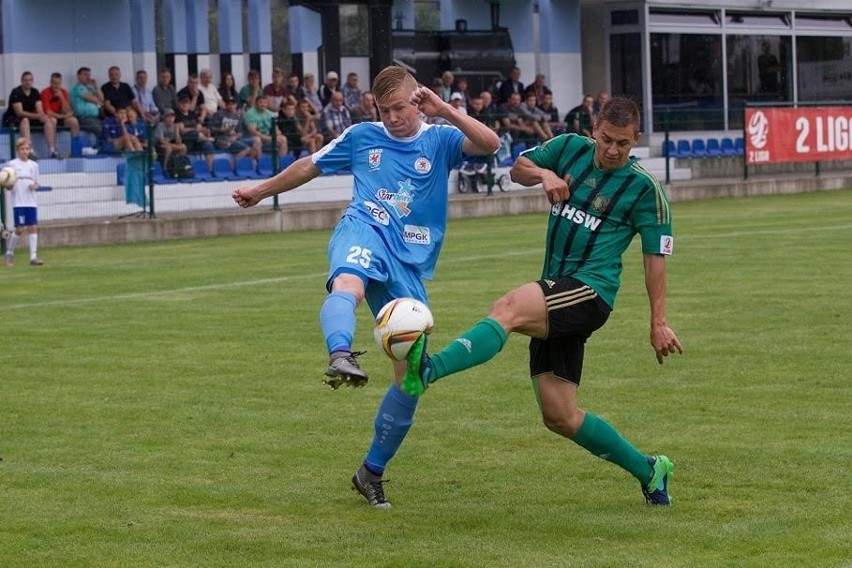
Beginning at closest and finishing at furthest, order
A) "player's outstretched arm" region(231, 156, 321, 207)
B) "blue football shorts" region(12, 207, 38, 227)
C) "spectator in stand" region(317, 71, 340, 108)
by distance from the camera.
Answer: "player's outstretched arm" region(231, 156, 321, 207) < "blue football shorts" region(12, 207, 38, 227) < "spectator in stand" region(317, 71, 340, 108)

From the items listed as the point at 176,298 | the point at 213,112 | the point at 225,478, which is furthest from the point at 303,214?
the point at 225,478

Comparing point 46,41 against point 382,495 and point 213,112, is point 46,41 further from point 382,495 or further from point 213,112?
point 382,495

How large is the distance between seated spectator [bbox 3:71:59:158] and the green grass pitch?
29.6ft

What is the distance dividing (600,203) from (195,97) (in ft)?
67.5

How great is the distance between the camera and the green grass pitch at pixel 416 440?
20.3 ft

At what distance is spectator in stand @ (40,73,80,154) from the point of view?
2500cm

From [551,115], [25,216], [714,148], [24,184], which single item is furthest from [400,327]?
[714,148]

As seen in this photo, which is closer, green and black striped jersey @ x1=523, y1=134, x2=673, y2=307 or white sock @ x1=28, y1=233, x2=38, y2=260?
green and black striped jersey @ x1=523, y1=134, x2=673, y2=307

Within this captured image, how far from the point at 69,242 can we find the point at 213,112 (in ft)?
13.9

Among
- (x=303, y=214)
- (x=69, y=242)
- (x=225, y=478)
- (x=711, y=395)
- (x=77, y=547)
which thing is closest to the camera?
(x=77, y=547)

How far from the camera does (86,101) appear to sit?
84.5 ft

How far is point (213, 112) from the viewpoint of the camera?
26594 millimetres

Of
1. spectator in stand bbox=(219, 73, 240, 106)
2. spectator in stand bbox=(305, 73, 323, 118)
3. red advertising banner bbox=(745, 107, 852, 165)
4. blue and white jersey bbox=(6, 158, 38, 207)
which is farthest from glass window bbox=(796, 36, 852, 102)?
blue and white jersey bbox=(6, 158, 38, 207)

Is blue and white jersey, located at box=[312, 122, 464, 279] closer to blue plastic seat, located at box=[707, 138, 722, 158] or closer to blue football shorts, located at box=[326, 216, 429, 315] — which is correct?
blue football shorts, located at box=[326, 216, 429, 315]
